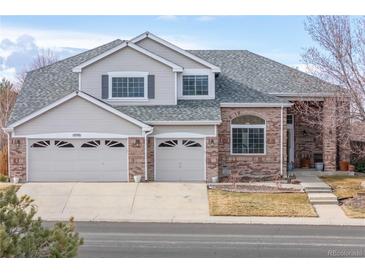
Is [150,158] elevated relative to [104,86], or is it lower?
lower

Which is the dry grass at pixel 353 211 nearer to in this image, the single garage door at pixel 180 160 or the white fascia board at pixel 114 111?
the single garage door at pixel 180 160

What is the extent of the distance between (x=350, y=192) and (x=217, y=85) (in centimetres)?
832

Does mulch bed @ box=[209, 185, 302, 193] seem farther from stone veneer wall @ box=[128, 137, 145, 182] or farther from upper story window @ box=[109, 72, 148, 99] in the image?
upper story window @ box=[109, 72, 148, 99]

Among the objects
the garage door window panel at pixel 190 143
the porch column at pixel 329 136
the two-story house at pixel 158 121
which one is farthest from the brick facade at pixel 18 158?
the porch column at pixel 329 136

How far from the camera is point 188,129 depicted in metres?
25.3

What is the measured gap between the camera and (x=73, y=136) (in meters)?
24.7

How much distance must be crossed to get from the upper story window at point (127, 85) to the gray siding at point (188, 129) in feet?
6.28

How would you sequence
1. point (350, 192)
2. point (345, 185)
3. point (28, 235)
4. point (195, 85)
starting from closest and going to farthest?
point (28, 235) → point (350, 192) → point (345, 185) → point (195, 85)

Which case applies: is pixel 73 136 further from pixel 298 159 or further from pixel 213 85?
pixel 298 159

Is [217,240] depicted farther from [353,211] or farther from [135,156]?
[135,156]

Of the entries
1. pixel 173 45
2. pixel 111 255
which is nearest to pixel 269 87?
pixel 173 45

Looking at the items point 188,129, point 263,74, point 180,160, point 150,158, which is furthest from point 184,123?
point 263,74

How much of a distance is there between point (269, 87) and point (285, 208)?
8516 mm

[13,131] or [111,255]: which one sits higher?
[13,131]
